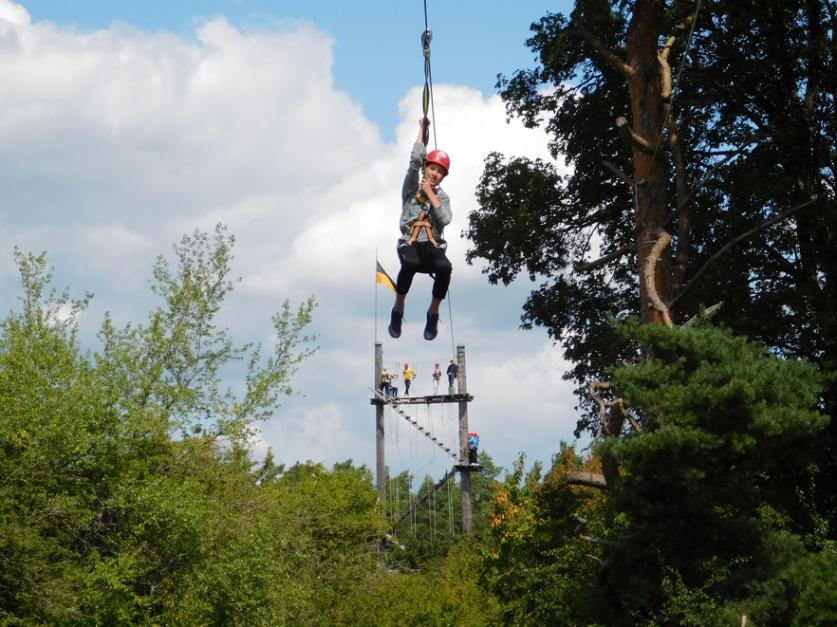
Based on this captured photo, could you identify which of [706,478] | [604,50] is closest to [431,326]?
[706,478]

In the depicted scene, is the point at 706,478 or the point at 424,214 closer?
the point at 424,214

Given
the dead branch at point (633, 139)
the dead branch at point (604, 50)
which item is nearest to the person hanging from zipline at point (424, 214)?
the dead branch at point (633, 139)

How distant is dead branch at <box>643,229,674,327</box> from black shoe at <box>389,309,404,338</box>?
5438 mm

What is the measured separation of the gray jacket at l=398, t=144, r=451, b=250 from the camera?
11.9 m

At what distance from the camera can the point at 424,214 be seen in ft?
39.2

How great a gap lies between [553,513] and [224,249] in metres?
8.78

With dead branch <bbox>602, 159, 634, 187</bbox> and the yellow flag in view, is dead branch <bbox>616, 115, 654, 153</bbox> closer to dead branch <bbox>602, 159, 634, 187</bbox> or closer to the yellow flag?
dead branch <bbox>602, 159, 634, 187</bbox>

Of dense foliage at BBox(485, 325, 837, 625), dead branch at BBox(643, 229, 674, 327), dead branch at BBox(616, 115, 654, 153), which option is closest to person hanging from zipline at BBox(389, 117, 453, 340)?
dense foliage at BBox(485, 325, 837, 625)

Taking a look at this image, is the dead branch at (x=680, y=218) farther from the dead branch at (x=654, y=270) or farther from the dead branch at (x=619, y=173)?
the dead branch at (x=619, y=173)

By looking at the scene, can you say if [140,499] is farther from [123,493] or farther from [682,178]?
[682,178]

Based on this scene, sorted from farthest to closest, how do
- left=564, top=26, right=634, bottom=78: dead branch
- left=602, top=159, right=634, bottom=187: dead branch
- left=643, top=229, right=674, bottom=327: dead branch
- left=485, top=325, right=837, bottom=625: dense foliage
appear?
left=564, top=26, right=634, bottom=78: dead branch, left=602, top=159, right=634, bottom=187: dead branch, left=643, top=229, right=674, bottom=327: dead branch, left=485, top=325, right=837, bottom=625: dense foliage

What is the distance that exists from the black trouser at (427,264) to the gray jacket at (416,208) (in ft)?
0.25

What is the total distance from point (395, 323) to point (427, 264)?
3.37 ft

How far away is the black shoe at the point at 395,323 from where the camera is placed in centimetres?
1282
